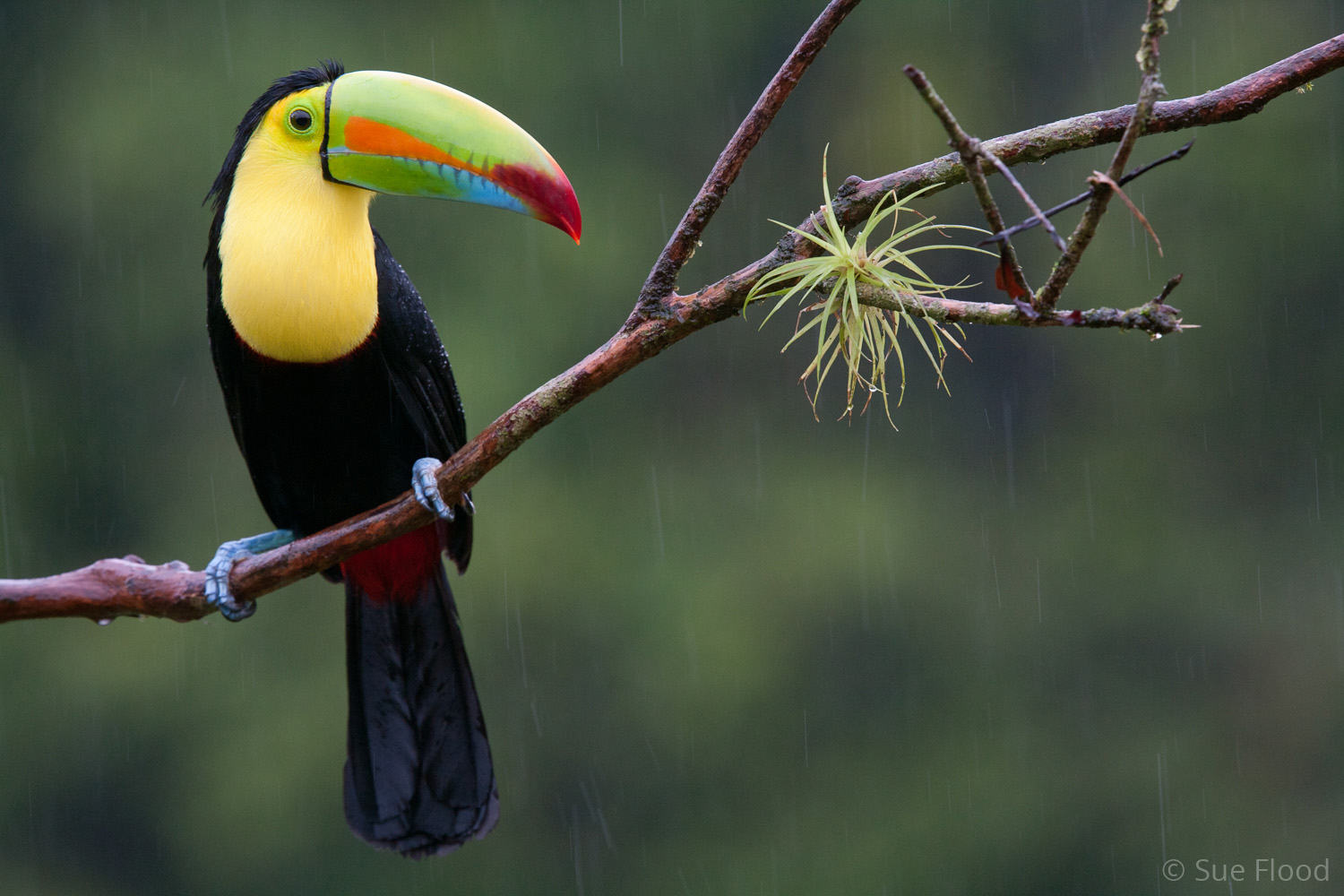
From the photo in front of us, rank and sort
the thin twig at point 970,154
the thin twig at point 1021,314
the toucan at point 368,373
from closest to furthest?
the thin twig at point 970,154
the thin twig at point 1021,314
the toucan at point 368,373

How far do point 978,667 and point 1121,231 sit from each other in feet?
9.01

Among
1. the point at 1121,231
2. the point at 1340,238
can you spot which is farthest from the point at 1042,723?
the point at 1340,238

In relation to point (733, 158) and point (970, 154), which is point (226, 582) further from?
point (970, 154)

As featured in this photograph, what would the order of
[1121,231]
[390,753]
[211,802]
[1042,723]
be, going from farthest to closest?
[1042,723], [1121,231], [211,802], [390,753]

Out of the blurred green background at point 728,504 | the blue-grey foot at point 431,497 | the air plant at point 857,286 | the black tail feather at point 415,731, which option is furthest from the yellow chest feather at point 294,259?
the blurred green background at point 728,504

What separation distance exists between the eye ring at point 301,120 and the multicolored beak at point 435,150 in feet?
0.15

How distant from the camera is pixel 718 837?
812 cm

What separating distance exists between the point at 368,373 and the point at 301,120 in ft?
1.68

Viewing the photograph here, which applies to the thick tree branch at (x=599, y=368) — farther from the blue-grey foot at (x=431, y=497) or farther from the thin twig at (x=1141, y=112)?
the thin twig at (x=1141, y=112)

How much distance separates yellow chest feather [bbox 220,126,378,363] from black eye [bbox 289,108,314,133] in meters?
0.05

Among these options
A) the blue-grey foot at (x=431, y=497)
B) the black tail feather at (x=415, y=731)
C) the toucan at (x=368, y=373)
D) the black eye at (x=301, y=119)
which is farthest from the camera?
the black tail feather at (x=415, y=731)

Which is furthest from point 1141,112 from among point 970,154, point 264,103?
point 264,103

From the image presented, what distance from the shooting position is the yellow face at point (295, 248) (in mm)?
2535

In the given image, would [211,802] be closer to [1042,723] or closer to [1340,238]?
[1042,723]
